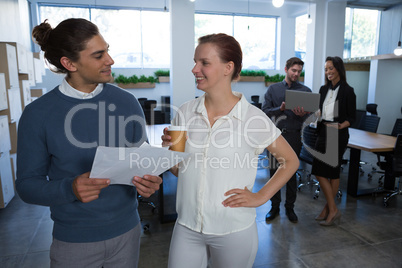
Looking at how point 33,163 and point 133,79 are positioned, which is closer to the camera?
point 33,163

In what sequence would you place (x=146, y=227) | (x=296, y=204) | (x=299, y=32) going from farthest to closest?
(x=299, y=32)
(x=296, y=204)
(x=146, y=227)

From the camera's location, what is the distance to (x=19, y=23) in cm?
607

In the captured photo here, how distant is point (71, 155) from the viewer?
1134 millimetres

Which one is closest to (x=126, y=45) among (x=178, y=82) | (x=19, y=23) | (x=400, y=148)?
(x=19, y=23)

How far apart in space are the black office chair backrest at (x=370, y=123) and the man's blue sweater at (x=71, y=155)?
4.86 metres

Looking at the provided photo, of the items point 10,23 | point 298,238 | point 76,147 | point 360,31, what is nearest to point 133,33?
point 10,23

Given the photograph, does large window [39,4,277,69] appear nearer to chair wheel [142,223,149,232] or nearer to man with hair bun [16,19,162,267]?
chair wheel [142,223,149,232]

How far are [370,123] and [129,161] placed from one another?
5179 mm

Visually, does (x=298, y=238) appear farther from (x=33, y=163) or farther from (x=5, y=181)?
(x=5, y=181)

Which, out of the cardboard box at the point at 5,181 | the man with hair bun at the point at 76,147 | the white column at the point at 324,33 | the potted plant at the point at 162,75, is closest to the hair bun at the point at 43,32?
the man with hair bun at the point at 76,147

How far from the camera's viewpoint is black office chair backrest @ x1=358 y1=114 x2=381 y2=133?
495 cm

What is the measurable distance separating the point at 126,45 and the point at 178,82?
420cm

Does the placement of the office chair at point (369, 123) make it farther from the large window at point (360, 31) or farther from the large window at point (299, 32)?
A: the large window at point (299, 32)

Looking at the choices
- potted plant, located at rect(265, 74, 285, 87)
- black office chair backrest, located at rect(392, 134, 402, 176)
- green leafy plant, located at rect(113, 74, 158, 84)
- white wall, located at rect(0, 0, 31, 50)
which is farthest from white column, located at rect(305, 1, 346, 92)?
white wall, located at rect(0, 0, 31, 50)
